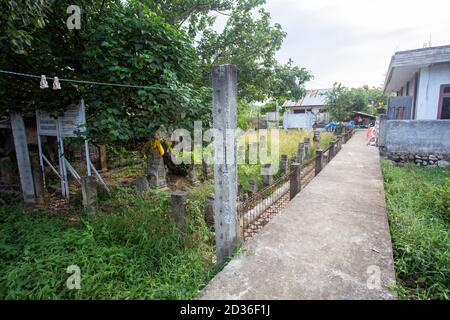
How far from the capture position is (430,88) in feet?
30.1

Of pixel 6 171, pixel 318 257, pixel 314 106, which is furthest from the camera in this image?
pixel 314 106

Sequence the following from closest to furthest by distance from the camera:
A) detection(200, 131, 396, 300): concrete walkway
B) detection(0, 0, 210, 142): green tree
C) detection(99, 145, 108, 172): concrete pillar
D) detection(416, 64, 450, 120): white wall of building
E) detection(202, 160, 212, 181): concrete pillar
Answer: detection(200, 131, 396, 300): concrete walkway → detection(0, 0, 210, 142): green tree → detection(202, 160, 212, 181): concrete pillar → detection(99, 145, 108, 172): concrete pillar → detection(416, 64, 450, 120): white wall of building

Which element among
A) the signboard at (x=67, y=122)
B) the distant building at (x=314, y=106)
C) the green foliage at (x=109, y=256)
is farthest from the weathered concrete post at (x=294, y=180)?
the distant building at (x=314, y=106)

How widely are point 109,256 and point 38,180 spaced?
345cm

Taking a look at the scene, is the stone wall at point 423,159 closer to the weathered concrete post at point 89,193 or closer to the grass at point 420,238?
the grass at point 420,238

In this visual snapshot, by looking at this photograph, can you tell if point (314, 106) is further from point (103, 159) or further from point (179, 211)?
point (179, 211)

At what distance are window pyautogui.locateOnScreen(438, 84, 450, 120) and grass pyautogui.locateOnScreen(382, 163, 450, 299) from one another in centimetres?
525

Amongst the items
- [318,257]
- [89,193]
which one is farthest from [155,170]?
[318,257]

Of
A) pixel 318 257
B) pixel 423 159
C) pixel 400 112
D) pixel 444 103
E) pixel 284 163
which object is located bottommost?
pixel 318 257

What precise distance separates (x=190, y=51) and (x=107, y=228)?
12.9ft

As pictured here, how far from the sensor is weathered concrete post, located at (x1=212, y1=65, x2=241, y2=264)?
9.27 ft

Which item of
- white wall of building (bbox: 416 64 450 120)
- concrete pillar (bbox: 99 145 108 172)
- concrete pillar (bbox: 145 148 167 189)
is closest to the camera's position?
concrete pillar (bbox: 145 148 167 189)

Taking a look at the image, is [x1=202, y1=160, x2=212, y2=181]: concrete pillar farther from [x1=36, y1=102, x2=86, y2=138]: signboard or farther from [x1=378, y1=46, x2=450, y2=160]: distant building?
[x1=378, y1=46, x2=450, y2=160]: distant building

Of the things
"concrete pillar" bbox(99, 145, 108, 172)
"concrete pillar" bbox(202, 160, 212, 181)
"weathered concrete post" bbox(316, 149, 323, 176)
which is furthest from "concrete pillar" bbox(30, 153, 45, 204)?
"weathered concrete post" bbox(316, 149, 323, 176)
